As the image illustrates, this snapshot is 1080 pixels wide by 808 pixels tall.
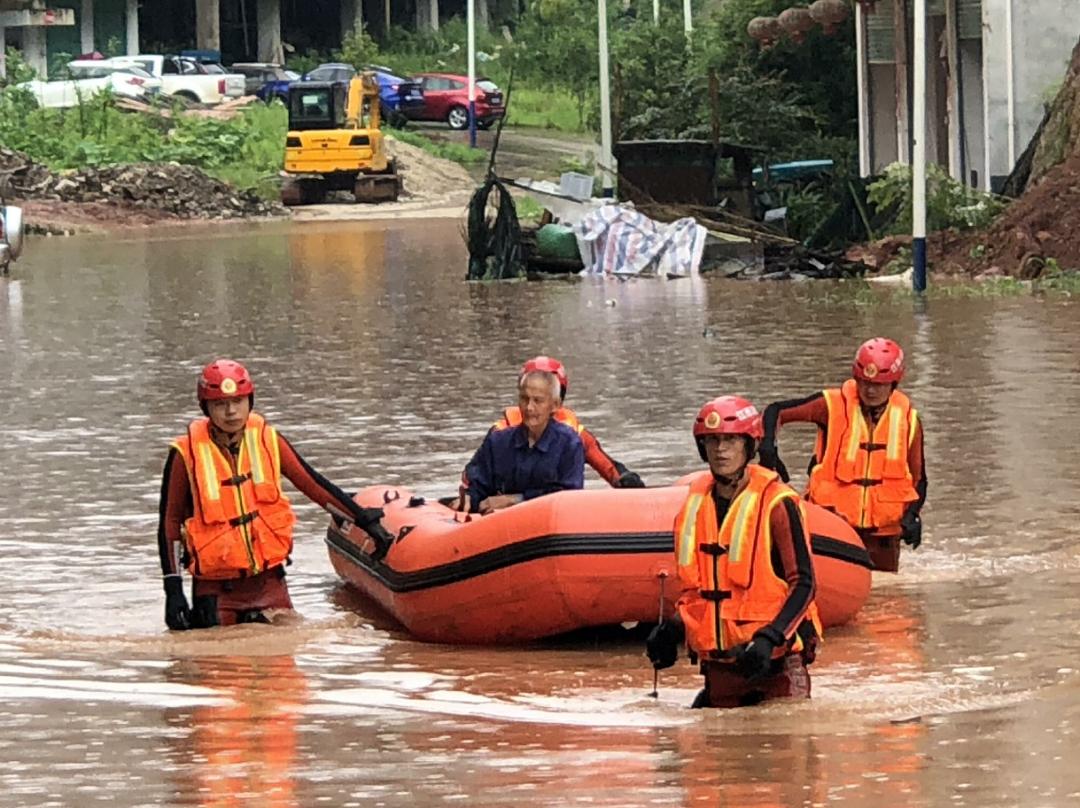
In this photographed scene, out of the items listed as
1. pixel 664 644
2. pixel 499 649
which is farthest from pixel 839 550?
pixel 664 644

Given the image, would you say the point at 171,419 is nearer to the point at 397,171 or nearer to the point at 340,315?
the point at 340,315

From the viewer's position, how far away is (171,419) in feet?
60.2

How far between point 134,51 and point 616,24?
13898mm

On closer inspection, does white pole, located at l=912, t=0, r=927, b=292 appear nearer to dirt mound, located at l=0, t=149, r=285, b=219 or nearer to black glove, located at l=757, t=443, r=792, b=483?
black glove, located at l=757, t=443, r=792, b=483

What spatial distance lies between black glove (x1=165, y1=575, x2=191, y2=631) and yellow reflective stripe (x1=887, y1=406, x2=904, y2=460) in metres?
3.13

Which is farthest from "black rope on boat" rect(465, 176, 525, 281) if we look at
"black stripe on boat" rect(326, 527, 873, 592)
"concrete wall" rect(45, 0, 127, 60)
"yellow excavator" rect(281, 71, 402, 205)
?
"concrete wall" rect(45, 0, 127, 60)

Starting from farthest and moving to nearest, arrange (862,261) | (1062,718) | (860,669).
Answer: (862,261) < (860,669) < (1062,718)

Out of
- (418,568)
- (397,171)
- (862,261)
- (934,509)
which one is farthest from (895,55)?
(418,568)

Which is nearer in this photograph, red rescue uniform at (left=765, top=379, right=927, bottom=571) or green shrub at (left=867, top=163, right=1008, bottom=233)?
red rescue uniform at (left=765, top=379, right=927, bottom=571)

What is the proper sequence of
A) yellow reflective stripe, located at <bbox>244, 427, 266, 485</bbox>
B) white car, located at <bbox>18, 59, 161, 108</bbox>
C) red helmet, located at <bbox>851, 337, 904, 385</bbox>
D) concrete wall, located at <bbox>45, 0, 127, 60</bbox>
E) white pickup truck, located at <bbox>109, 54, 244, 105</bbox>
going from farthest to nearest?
concrete wall, located at <bbox>45, 0, 127, 60</bbox>
white pickup truck, located at <bbox>109, 54, 244, 105</bbox>
white car, located at <bbox>18, 59, 161, 108</bbox>
red helmet, located at <bbox>851, 337, 904, 385</bbox>
yellow reflective stripe, located at <bbox>244, 427, 266, 485</bbox>

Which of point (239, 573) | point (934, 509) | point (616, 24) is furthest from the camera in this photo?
point (616, 24)

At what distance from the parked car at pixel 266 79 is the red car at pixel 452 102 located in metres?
3.31

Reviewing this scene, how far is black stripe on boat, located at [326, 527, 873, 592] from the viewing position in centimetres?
964

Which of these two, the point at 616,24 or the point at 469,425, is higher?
the point at 616,24
